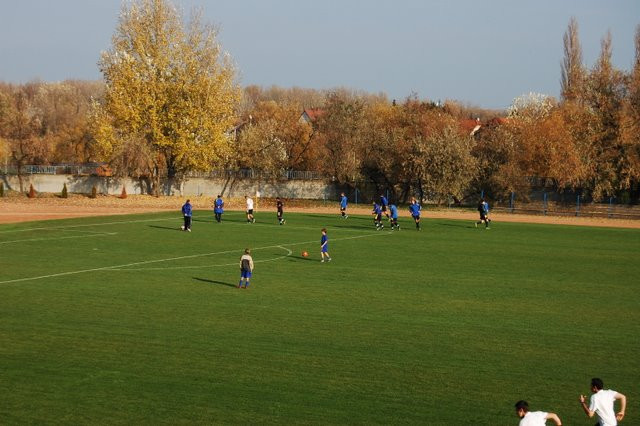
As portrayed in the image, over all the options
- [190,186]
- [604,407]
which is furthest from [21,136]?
[604,407]

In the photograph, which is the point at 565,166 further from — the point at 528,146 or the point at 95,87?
the point at 95,87

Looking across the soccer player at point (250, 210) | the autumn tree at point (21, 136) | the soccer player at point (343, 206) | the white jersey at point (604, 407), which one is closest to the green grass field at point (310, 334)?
the white jersey at point (604, 407)

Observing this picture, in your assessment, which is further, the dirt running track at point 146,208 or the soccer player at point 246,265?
the dirt running track at point 146,208

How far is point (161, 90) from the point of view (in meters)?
73.4

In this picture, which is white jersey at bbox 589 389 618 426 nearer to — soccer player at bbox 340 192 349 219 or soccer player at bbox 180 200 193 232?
soccer player at bbox 180 200 193 232

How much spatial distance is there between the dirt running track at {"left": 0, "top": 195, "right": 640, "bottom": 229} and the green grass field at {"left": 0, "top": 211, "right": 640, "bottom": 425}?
70.0 feet

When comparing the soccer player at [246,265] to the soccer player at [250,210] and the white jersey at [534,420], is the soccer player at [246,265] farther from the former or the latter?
the soccer player at [250,210]

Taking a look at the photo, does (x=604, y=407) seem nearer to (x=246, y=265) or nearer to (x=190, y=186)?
(x=246, y=265)

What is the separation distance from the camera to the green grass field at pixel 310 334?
14.9m

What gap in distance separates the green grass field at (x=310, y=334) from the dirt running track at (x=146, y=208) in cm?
2135

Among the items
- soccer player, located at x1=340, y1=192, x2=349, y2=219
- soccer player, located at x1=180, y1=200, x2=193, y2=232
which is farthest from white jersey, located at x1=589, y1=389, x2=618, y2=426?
soccer player, located at x1=340, y1=192, x2=349, y2=219

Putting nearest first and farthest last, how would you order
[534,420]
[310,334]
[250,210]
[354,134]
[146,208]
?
[534,420], [310,334], [250,210], [146,208], [354,134]

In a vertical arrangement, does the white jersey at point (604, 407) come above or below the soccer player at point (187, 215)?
below

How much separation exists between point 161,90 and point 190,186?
1332 centimetres
